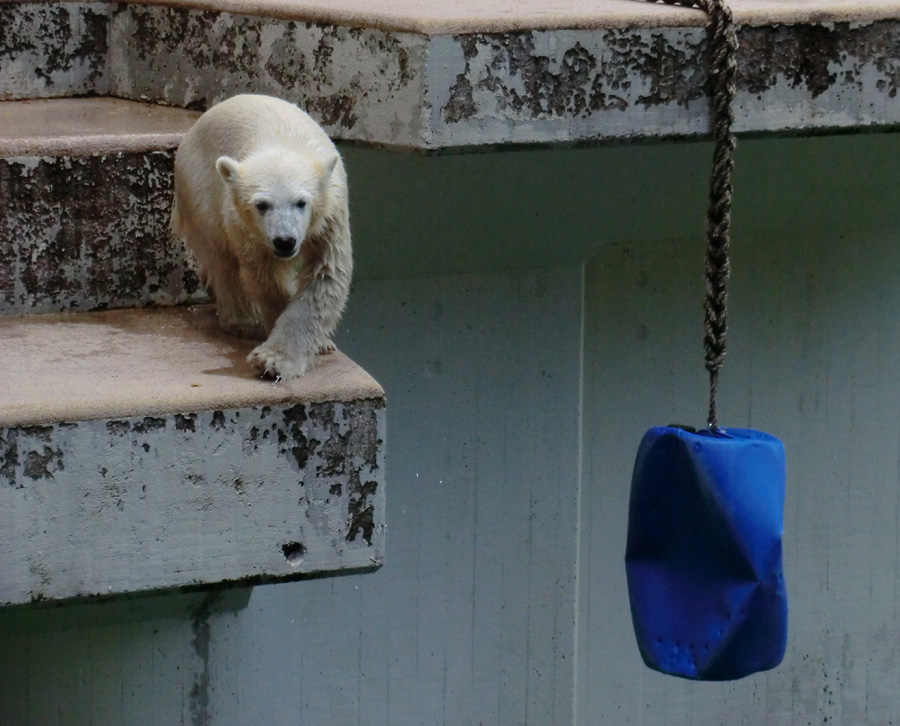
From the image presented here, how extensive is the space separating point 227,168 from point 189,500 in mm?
543

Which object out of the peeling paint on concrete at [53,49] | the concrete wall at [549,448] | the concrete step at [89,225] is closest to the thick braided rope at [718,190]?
the concrete wall at [549,448]

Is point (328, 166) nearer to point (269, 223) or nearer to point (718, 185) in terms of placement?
point (269, 223)

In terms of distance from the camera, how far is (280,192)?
7.05ft

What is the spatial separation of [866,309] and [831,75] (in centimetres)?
106

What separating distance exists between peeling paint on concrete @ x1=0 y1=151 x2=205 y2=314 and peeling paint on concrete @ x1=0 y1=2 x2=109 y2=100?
936 millimetres

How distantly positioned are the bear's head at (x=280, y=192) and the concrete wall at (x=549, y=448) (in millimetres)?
664

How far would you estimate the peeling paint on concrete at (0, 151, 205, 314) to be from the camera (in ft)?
8.16

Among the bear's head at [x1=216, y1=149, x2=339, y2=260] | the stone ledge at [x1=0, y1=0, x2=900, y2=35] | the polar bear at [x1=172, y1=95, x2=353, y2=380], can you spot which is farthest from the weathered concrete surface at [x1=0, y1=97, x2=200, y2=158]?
the bear's head at [x1=216, y1=149, x2=339, y2=260]

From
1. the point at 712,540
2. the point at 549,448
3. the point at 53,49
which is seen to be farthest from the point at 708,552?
the point at 53,49

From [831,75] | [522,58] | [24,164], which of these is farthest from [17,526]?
[831,75]

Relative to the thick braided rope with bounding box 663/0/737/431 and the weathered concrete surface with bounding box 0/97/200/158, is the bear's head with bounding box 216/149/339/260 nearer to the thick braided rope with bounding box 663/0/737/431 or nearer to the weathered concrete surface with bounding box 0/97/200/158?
the weathered concrete surface with bounding box 0/97/200/158

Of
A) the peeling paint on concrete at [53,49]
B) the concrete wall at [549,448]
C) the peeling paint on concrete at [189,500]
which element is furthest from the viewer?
the peeling paint on concrete at [53,49]

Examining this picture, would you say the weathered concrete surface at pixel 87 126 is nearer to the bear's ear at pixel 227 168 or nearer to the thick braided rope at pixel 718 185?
the bear's ear at pixel 227 168

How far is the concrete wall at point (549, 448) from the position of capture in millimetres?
2982
